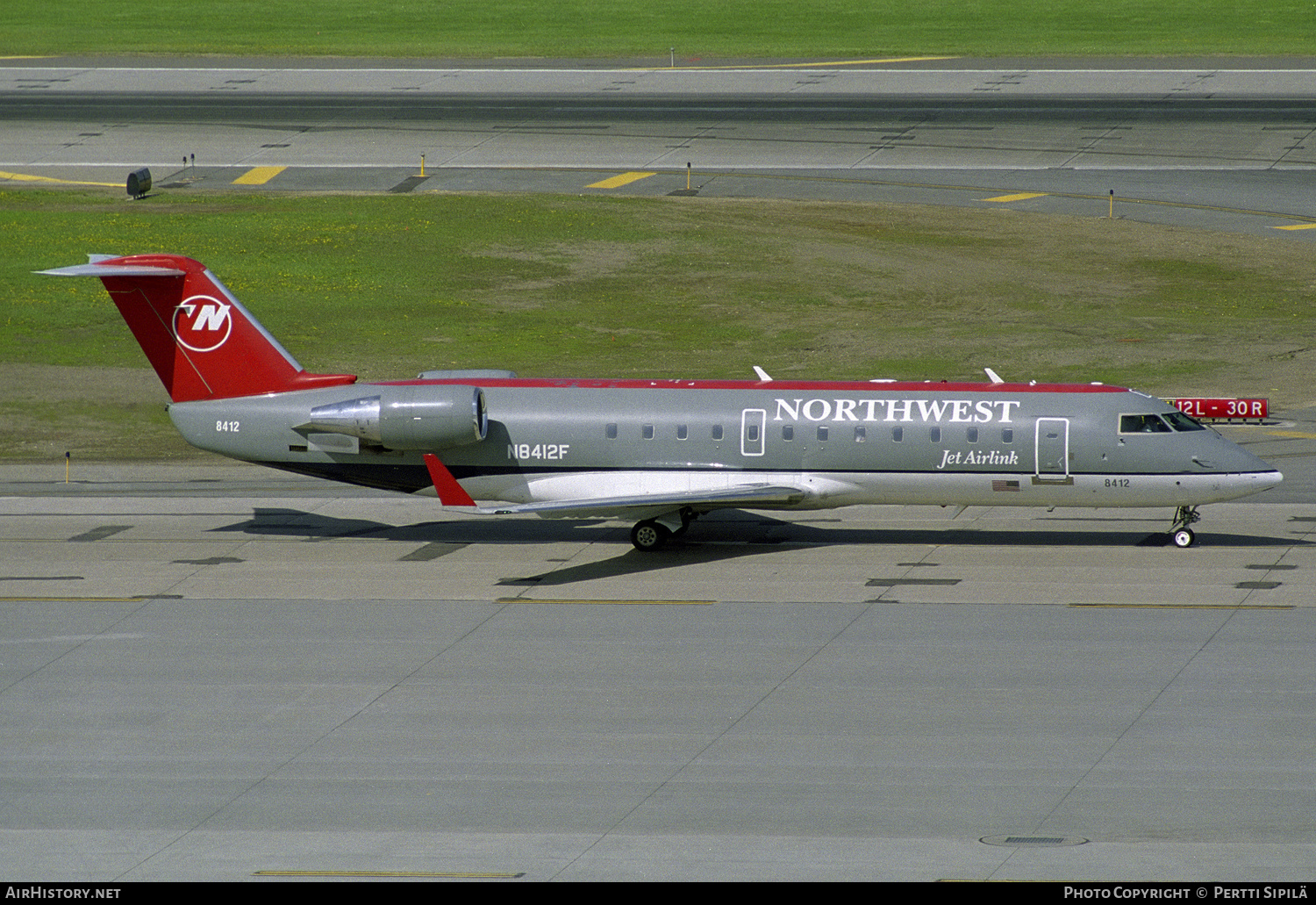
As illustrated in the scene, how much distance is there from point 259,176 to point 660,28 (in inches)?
1948

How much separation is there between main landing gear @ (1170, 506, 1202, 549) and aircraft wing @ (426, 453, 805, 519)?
807cm

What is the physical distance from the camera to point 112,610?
31.5 meters

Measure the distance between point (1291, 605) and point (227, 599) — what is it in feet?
66.2

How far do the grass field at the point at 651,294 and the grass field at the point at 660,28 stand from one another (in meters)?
39.2

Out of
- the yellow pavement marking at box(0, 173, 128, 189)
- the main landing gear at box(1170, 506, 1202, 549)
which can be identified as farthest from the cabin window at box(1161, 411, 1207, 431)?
the yellow pavement marking at box(0, 173, 128, 189)

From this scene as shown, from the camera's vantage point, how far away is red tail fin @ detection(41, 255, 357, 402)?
36.3 m

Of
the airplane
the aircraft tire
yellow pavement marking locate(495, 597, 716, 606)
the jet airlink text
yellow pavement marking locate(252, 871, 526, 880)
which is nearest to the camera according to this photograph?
yellow pavement marking locate(252, 871, 526, 880)

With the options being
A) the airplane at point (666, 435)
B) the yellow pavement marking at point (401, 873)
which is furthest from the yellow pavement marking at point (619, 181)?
the yellow pavement marking at point (401, 873)

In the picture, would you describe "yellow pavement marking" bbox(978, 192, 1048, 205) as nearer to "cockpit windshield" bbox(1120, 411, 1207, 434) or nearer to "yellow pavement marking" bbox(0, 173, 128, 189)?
"cockpit windshield" bbox(1120, 411, 1207, 434)

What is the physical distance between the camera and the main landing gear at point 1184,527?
3522cm

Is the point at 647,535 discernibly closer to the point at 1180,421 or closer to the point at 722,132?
the point at 1180,421

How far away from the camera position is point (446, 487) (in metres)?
32.8
